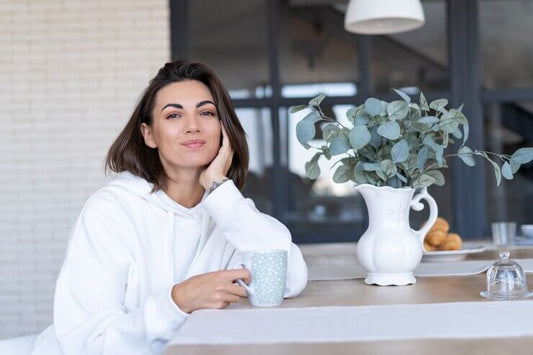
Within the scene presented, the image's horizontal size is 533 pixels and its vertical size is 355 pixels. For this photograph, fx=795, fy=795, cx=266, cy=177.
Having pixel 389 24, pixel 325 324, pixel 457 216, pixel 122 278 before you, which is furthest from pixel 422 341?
pixel 457 216

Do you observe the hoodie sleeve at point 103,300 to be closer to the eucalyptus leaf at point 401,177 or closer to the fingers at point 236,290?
the fingers at point 236,290

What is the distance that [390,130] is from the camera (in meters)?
1.71

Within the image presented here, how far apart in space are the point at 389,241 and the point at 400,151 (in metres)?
0.22

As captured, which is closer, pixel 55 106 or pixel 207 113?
pixel 207 113

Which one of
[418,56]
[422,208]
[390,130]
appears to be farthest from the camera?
[418,56]

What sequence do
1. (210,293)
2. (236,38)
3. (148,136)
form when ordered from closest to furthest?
1. (210,293)
2. (148,136)
3. (236,38)

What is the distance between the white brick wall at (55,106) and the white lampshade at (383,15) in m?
1.98

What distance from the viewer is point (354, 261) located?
2.51 meters

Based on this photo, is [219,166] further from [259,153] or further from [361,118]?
[259,153]

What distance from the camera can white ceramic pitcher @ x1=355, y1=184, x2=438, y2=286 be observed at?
1.82 metres

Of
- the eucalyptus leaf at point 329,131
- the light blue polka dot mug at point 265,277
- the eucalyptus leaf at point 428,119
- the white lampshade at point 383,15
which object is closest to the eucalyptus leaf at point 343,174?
the eucalyptus leaf at point 329,131

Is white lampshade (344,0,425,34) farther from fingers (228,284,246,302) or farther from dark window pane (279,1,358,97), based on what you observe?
dark window pane (279,1,358,97)

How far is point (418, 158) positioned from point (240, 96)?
320 centimetres


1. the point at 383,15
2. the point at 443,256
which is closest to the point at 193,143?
the point at 443,256
